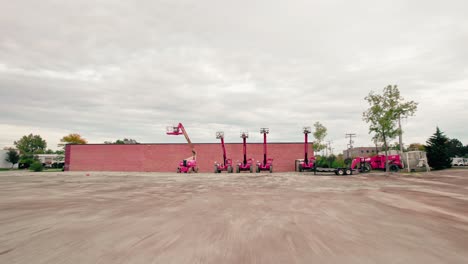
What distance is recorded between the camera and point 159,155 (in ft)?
144

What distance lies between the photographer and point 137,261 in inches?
137

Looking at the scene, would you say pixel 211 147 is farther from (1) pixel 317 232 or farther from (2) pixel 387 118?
(1) pixel 317 232

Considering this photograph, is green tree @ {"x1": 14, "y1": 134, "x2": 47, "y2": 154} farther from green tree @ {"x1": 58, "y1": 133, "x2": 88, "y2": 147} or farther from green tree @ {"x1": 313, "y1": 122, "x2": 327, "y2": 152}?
green tree @ {"x1": 313, "y1": 122, "x2": 327, "y2": 152}

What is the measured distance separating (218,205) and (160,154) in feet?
126

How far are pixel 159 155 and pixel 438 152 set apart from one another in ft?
160

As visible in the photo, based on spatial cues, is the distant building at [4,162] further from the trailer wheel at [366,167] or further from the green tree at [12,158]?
the trailer wheel at [366,167]

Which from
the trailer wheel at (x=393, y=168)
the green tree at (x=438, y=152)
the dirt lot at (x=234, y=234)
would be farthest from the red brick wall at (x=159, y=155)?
the dirt lot at (x=234, y=234)

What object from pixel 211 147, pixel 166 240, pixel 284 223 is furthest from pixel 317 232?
pixel 211 147

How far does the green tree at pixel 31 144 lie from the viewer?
352 feet

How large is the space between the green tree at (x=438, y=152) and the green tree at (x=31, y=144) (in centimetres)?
13972

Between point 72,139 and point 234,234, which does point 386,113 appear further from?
point 72,139

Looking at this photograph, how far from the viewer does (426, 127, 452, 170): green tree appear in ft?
122

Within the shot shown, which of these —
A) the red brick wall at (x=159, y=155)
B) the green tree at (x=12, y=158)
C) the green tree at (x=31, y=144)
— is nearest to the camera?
the red brick wall at (x=159, y=155)

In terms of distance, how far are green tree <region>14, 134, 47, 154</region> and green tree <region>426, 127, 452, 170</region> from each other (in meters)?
140
